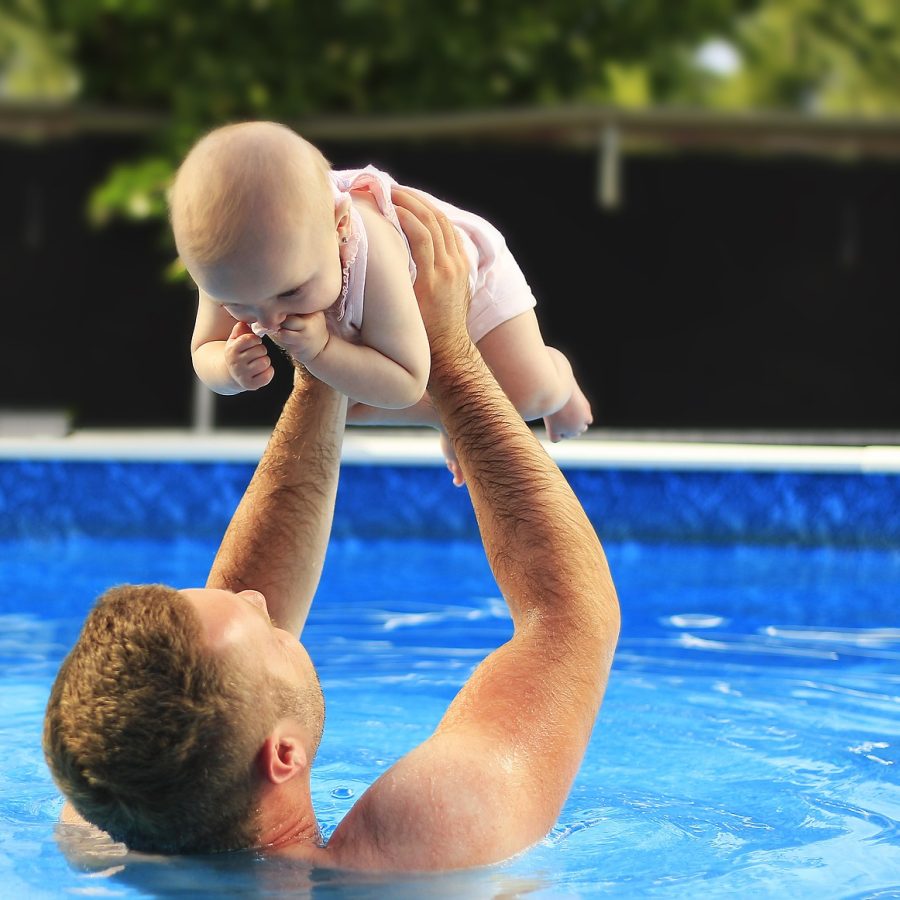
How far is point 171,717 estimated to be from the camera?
2123 mm

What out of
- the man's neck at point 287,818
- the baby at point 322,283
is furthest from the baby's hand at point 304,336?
the man's neck at point 287,818

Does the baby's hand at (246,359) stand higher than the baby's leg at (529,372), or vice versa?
the baby's hand at (246,359)

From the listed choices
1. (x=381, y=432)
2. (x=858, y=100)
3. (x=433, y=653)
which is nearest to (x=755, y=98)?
(x=858, y=100)

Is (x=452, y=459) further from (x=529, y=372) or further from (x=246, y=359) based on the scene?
(x=246, y=359)

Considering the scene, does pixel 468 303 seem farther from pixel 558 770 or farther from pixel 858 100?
pixel 858 100

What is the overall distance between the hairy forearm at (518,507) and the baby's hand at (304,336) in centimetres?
34

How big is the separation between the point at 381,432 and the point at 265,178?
6098 mm

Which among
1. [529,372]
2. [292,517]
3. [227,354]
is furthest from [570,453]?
[227,354]

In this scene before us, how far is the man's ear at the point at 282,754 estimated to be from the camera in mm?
2207

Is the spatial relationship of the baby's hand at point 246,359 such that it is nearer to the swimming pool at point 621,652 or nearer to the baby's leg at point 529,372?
the baby's leg at point 529,372

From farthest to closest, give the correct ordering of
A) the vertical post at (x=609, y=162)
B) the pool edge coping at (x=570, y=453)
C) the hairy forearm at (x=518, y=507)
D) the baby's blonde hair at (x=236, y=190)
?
the vertical post at (x=609, y=162)
the pool edge coping at (x=570, y=453)
the hairy forearm at (x=518, y=507)
the baby's blonde hair at (x=236, y=190)

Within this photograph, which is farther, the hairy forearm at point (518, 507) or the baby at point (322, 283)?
the hairy forearm at point (518, 507)

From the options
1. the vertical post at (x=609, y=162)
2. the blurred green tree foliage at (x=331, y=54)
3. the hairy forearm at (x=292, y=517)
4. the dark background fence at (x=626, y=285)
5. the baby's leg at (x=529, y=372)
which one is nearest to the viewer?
the hairy forearm at (x=292, y=517)

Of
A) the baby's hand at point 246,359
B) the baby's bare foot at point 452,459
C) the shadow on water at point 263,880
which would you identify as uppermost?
the baby's hand at point 246,359
